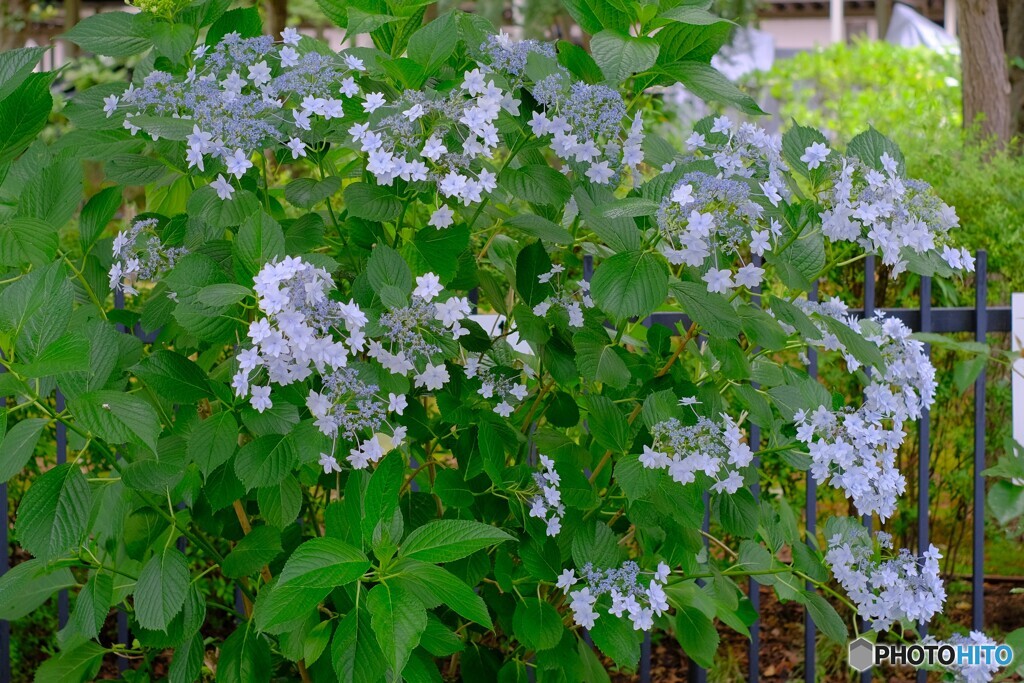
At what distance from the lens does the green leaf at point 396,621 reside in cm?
Answer: 136

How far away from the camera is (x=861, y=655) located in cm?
281

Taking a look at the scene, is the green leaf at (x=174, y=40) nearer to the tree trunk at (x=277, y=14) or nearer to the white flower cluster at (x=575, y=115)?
the white flower cluster at (x=575, y=115)

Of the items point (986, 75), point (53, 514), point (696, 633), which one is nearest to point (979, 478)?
point (696, 633)

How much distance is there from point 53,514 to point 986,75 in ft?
16.1

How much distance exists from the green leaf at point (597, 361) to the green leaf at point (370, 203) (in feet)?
1.32

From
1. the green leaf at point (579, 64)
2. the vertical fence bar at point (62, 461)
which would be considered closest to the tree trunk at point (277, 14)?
the vertical fence bar at point (62, 461)

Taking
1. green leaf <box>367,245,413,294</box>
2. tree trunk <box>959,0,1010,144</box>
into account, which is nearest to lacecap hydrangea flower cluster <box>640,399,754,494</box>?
green leaf <box>367,245,413,294</box>

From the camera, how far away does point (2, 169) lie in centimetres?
173

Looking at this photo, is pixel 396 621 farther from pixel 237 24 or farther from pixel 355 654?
pixel 237 24

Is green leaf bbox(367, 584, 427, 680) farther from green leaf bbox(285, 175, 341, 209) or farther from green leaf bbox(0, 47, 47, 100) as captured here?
green leaf bbox(0, 47, 47, 100)

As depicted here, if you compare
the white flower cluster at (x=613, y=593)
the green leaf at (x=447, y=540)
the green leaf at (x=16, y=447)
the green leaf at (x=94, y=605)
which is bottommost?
the white flower cluster at (x=613, y=593)

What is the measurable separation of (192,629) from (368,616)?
0.54 metres

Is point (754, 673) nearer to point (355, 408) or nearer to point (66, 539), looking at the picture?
point (355, 408)

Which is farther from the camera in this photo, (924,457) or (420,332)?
(924,457)
